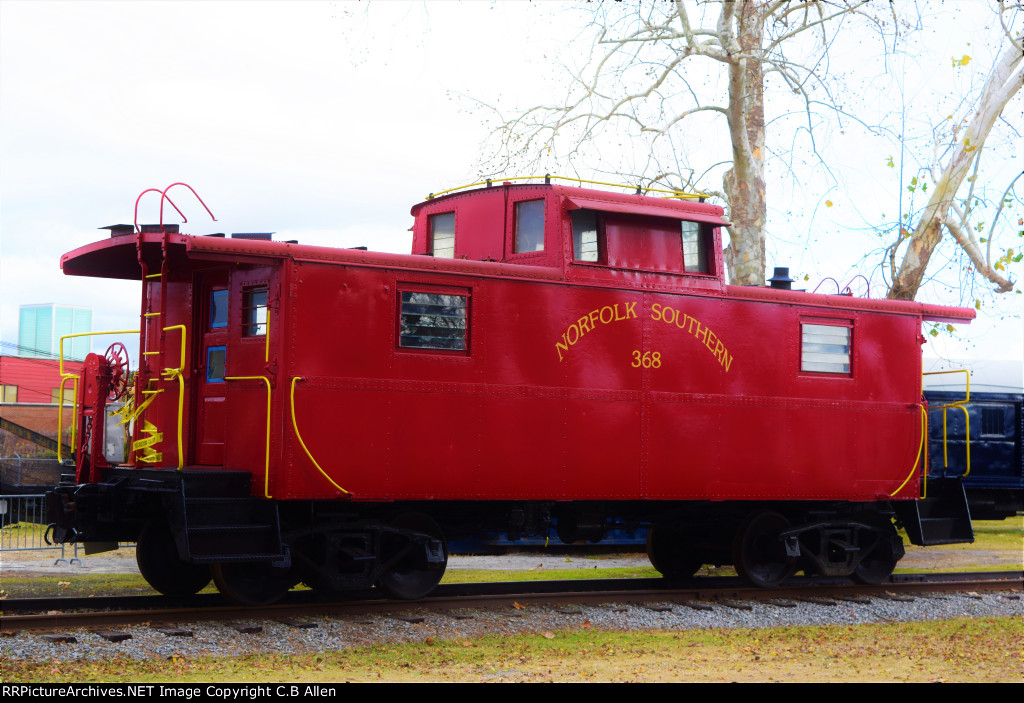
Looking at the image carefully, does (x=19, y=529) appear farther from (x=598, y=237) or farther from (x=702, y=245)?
(x=702, y=245)

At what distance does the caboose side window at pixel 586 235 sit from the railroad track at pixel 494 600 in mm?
3922

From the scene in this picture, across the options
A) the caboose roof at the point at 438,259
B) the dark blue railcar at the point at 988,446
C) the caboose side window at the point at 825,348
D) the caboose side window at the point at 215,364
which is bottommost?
the dark blue railcar at the point at 988,446

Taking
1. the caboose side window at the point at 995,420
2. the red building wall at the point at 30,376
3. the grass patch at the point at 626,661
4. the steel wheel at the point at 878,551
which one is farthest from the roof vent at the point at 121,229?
the red building wall at the point at 30,376

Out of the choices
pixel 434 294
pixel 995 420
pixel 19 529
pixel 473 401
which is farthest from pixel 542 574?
pixel 995 420

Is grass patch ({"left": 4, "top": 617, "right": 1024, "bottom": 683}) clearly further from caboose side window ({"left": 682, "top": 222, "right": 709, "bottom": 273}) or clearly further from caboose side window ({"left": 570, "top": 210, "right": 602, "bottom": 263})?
caboose side window ({"left": 682, "top": 222, "right": 709, "bottom": 273})

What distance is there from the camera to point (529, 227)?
1217cm

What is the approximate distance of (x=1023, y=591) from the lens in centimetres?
1442

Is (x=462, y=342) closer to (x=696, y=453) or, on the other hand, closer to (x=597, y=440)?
(x=597, y=440)

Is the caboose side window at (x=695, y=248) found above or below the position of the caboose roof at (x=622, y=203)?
below

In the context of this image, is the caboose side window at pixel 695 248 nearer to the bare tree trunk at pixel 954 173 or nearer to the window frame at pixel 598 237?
the window frame at pixel 598 237

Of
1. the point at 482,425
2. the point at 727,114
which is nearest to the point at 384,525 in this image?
the point at 482,425

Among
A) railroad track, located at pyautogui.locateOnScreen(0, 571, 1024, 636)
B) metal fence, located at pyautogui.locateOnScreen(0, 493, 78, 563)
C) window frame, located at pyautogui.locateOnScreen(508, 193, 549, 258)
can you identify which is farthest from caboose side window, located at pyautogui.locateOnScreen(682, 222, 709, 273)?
metal fence, located at pyautogui.locateOnScreen(0, 493, 78, 563)

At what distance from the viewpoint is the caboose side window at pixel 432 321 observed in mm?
10898

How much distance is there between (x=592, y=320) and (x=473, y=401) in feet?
5.62
